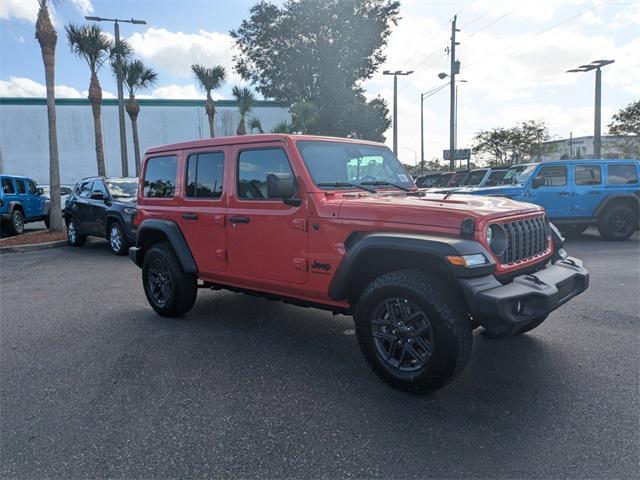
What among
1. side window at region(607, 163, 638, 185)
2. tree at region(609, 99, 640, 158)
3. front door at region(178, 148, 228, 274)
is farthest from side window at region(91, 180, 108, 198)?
tree at region(609, 99, 640, 158)

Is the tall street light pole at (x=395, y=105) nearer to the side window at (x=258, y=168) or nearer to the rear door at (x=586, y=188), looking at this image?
the rear door at (x=586, y=188)

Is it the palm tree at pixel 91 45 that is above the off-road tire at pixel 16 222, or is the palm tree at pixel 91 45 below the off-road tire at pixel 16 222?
above

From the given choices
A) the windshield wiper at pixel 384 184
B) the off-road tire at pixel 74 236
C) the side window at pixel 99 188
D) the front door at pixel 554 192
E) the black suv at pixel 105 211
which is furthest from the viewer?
the off-road tire at pixel 74 236

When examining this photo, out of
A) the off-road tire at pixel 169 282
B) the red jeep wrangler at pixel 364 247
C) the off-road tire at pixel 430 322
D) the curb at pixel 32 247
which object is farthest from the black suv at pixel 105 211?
the off-road tire at pixel 430 322

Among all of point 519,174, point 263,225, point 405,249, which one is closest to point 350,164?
point 263,225

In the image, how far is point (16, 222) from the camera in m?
14.4

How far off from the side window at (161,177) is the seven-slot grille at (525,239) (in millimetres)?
3595

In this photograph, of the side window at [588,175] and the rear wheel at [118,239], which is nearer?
the rear wheel at [118,239]

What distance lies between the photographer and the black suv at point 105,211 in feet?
33.0

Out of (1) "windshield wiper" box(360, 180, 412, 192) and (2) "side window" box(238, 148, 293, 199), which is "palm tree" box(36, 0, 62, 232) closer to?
(2) "side window" box(238, 148, 293, 199)

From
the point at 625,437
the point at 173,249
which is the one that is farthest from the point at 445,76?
the point at 625,437

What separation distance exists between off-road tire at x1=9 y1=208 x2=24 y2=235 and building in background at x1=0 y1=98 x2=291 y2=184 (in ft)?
76.6

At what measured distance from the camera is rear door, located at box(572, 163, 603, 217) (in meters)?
10.8

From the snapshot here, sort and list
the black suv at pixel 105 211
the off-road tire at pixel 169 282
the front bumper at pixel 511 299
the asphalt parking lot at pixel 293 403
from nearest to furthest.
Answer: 1. the asphalt parking lot at pixel 293 403
2. the front bumper at pixel 511 299
3. the off-road tire at pixel 169 282
4. the black suv at pixel 105 211
